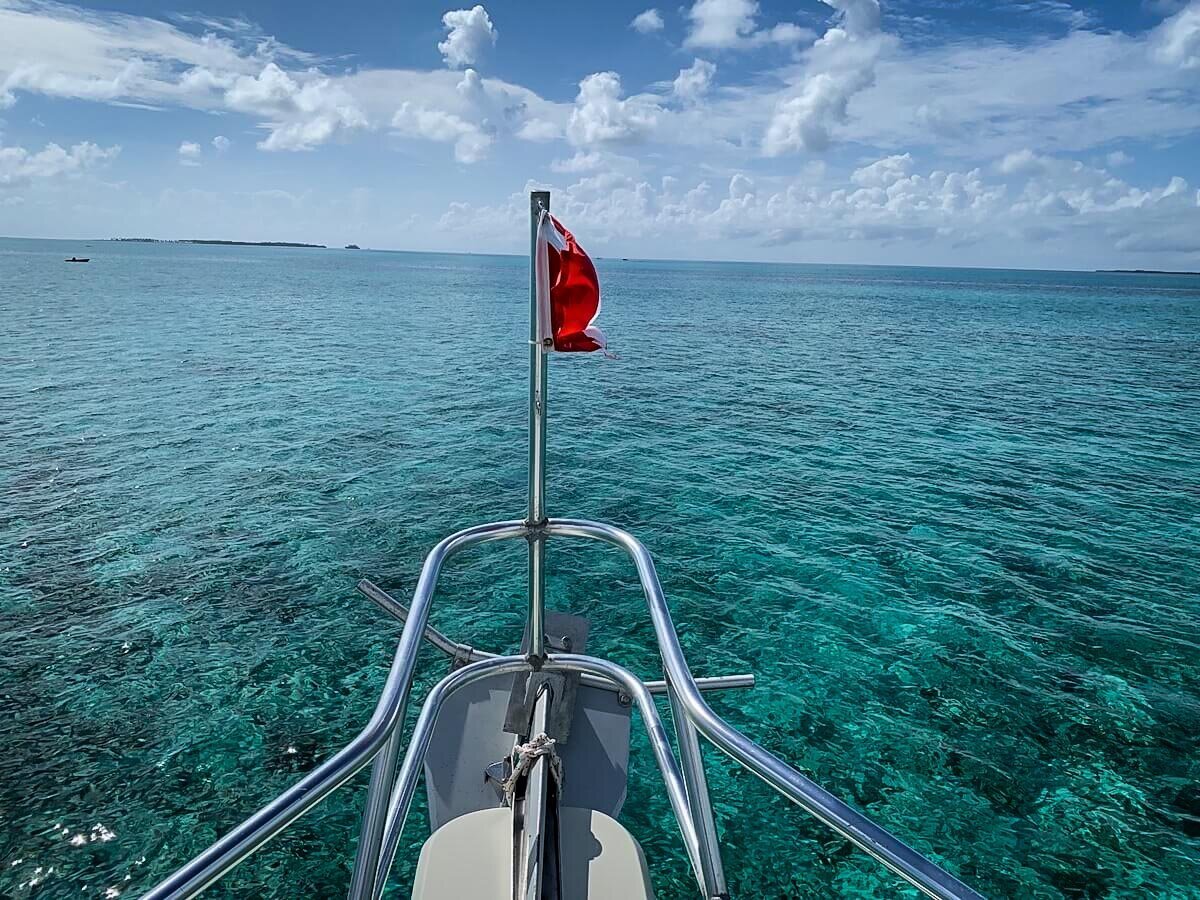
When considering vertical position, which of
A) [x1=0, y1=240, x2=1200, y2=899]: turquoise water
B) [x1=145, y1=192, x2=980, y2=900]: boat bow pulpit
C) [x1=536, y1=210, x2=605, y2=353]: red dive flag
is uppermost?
[x1=536, y1=210, x2=605, y2=353]: red dive flag

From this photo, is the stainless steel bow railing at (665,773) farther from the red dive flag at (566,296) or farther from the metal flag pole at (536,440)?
the red dive flag at (566,296)

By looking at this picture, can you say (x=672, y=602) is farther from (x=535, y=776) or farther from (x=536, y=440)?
(x=535, y=776)

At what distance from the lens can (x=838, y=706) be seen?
972cm

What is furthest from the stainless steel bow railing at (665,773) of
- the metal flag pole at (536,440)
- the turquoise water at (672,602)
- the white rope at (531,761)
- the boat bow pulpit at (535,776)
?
the turquoise water at (672,602)

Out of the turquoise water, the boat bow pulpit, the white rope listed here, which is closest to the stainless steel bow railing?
the boat bow pulpit

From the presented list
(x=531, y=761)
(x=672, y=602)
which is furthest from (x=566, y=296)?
(x=672, y=602)

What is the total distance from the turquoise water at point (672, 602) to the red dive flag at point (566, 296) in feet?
18.1

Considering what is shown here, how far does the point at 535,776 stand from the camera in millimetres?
3602

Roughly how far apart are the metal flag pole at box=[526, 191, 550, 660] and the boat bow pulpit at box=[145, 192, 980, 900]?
1 centimetres

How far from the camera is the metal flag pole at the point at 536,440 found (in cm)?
389

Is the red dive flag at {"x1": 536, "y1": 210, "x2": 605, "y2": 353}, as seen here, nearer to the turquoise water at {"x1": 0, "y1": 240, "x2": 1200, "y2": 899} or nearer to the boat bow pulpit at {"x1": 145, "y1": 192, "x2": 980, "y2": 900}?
the boat bow pulpit at {"x1": 145, "y1": 192, "x2": 980, "y2": 900}

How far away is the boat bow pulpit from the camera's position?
2527 millimetres

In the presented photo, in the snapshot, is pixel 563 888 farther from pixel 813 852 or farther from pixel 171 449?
pixel 171 449

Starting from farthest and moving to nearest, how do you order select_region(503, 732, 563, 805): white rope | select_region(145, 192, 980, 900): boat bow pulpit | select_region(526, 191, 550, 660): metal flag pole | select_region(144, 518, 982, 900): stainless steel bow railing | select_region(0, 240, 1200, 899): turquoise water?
select_region(0, 240, 1200, 899): turquoise water, select_region(526, 191, 550, 660): metal flag pole, select_region(503, 732, 563, 805): white rope, select_region(145, 192, 980, 900): boat bow pulpit, select_region(144, 518, 982, 900): stainless steel bow railing
